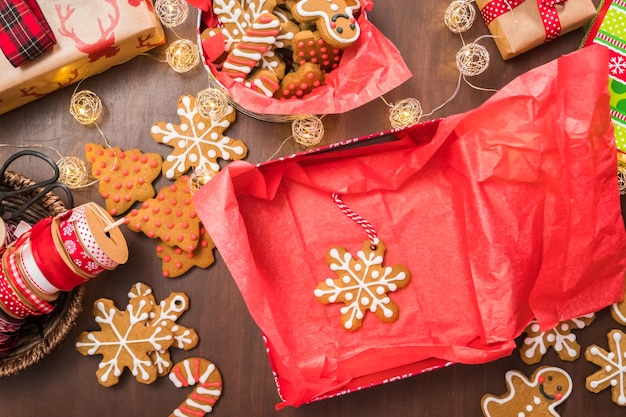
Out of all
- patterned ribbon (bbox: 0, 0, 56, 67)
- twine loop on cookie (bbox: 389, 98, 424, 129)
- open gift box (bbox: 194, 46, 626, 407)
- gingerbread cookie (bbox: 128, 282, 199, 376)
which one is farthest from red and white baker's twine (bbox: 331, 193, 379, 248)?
patterned ribbon (bbox: 0, 0, 56, 67)

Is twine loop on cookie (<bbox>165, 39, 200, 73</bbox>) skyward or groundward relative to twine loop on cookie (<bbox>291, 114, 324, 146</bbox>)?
skyward

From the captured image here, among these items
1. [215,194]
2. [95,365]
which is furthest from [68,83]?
[95,365]

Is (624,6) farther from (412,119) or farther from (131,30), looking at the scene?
(131,30)

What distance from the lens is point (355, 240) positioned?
1.01 m

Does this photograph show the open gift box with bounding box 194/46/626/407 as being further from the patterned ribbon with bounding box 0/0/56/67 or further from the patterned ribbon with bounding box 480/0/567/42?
the patterned ribbon with bounding box 0/0/56/67

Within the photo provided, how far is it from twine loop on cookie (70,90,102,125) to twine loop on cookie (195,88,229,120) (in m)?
0.17

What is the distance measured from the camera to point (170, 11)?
963mm

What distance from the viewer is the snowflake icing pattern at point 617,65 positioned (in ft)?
3.27

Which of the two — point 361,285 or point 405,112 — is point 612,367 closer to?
point 361,285

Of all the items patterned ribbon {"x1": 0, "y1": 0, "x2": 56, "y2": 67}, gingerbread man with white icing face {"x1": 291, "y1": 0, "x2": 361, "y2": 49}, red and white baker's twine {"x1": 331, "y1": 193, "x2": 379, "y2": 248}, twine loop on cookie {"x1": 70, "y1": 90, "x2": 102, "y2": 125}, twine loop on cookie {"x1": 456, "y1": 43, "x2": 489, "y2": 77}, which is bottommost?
red and white baker's twine {"x1": 331, "y1": 193, "x2": 379, "y2": 248}

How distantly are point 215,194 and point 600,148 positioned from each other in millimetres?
591

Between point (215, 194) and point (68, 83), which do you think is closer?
point (215, 194)

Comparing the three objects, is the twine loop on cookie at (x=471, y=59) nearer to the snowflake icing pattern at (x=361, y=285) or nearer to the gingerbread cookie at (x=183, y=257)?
the snowflake icing pattern at (x=361, y=285)

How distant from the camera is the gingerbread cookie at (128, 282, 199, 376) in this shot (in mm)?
976
